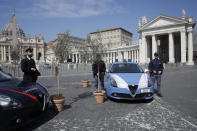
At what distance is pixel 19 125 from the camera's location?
9.46 ft

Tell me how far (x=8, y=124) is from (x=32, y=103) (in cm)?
62

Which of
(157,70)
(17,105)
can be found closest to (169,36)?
(157,70)

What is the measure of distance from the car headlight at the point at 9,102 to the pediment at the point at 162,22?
4552 cm

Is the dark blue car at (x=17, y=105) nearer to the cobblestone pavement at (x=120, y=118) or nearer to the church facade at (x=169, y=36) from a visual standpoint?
the cobblestone pavement at (x=120, y=118)

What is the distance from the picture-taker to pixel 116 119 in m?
3.95

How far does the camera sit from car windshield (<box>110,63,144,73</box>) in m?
6.56

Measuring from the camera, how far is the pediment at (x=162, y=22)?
130 ft

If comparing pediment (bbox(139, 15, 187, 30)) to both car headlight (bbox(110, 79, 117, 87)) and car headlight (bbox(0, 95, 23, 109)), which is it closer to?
car headlight (bbox(110, 79, 117, 87))

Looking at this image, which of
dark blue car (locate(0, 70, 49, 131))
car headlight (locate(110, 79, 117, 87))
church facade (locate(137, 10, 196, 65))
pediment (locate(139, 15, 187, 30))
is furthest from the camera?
pediment (locate(139, 15, 187, 30))

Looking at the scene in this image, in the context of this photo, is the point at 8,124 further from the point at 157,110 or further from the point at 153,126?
the point at 157,110

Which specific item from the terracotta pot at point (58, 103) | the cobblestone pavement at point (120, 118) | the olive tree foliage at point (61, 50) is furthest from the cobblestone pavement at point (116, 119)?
the olive tree foliage at point (61, 50)

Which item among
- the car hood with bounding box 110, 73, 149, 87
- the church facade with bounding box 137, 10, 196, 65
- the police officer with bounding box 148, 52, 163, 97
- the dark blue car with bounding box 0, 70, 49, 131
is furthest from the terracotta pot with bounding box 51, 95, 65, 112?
the church facade with bounding box 137, 10, 196, 65

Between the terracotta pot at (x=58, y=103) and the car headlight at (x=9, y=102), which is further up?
the car headlight at (x=9, y=102)

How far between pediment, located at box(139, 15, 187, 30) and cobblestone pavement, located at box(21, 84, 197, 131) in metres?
42.2
